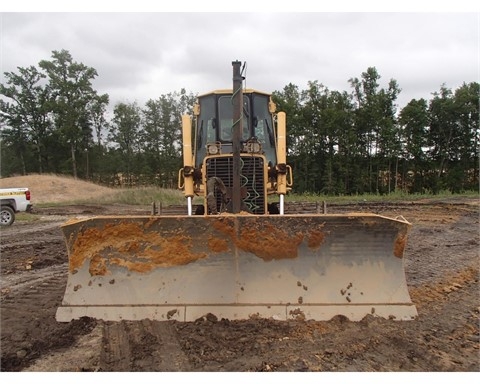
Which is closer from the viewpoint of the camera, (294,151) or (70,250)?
(70,250)

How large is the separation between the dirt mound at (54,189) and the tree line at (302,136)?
16573mm

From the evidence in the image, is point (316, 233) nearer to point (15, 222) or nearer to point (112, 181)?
point (15, 222)

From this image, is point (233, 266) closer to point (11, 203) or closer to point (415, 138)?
point (11, 203)

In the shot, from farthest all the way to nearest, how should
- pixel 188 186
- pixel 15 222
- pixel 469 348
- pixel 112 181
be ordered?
pixel 112 181, pixel 15 222, pixel 188 186, pixel 469 348

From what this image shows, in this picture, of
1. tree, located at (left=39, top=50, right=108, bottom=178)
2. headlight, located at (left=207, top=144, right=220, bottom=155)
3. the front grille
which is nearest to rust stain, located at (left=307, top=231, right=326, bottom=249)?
the front grille

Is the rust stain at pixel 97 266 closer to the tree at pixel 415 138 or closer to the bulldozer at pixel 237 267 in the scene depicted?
the bulldozer at pixel 237 267

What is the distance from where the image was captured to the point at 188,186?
662cm

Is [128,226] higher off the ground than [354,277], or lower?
higher

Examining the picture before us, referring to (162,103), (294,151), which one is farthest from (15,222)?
(162,103)

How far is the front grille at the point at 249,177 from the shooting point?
5.68 metres

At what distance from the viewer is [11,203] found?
559 inches

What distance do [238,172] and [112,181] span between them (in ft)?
161

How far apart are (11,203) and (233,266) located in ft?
40.9

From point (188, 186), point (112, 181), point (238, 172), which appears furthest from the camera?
point (112, 181)
